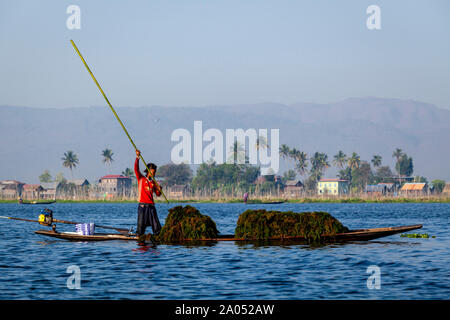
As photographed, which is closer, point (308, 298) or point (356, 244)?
point (308, 298)

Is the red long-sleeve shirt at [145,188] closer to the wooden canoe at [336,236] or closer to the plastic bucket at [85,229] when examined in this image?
the wooden canoe at [336,236]

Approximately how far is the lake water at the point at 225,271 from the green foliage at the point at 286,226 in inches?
26.1

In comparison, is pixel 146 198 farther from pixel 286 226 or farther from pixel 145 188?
pixel 286 226

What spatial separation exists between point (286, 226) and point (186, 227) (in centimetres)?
379

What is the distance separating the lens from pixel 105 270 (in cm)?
1812

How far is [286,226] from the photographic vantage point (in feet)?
77.9

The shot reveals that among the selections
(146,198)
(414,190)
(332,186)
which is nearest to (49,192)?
(332,186)

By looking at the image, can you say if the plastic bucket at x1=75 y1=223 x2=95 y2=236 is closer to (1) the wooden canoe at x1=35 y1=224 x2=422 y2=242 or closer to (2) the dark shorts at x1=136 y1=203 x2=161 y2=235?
(1) the wooden canoe at x1=35 y1=224 x2=422 y2=242

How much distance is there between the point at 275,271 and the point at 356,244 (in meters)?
7.23

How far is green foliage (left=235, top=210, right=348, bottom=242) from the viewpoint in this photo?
23594mm

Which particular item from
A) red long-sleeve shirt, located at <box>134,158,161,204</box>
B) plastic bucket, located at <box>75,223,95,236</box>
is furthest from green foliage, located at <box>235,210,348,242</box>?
plastic bucket, located at <box>75,223,95,236</box>

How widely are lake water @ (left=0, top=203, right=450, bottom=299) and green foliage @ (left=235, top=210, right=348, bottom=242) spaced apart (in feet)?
2.17
